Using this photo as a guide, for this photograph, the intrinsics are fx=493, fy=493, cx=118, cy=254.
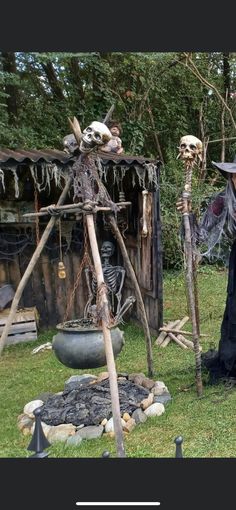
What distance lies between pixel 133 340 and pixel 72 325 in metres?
2.11

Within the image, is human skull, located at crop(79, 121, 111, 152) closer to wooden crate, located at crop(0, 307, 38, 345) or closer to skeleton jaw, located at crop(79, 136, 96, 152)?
skeleton jaw, located at crop(79, 136, 96, 152)

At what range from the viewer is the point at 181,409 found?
3.75 meters

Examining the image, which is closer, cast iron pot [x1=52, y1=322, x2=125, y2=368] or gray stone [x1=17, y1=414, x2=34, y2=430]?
cast iron pot [x1=52, y1=322, x2=125, y2=368]

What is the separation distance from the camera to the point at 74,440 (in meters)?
3.36

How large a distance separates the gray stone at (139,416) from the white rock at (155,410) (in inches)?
1.7

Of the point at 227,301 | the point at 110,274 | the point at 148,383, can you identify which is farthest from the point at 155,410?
the point at 110,274

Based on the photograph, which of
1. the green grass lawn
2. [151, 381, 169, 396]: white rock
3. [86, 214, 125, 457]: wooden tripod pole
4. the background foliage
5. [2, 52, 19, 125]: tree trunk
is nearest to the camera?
[86, 214, 125, 457]: wooden tripod pole

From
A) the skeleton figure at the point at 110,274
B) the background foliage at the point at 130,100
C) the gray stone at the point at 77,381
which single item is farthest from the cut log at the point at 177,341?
the background foliage at the point at 130,100

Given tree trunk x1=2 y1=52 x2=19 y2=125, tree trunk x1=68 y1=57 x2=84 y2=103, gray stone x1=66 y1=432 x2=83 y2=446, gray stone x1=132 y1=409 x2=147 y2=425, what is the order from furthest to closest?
tree trunk x1=68 y1=57 x2=84 y2=103 → tree trunk x1=2 y1=52 x2=19 y2=125 → gray stone x1=132 y1=409 x2=147 y2=425 → gray stone x1=66 y1=432 x2=83 y2=446

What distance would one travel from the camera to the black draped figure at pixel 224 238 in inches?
148

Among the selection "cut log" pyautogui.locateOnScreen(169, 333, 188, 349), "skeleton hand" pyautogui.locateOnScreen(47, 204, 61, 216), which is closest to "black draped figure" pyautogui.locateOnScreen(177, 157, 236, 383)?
"skeleton hand" pyautogui.locateOnScreen(47, 204, 61, 216)

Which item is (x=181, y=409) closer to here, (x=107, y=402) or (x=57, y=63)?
(x=107, y=402)

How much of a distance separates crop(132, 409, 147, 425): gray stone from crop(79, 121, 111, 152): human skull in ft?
6.44

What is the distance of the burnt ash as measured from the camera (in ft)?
12.0
